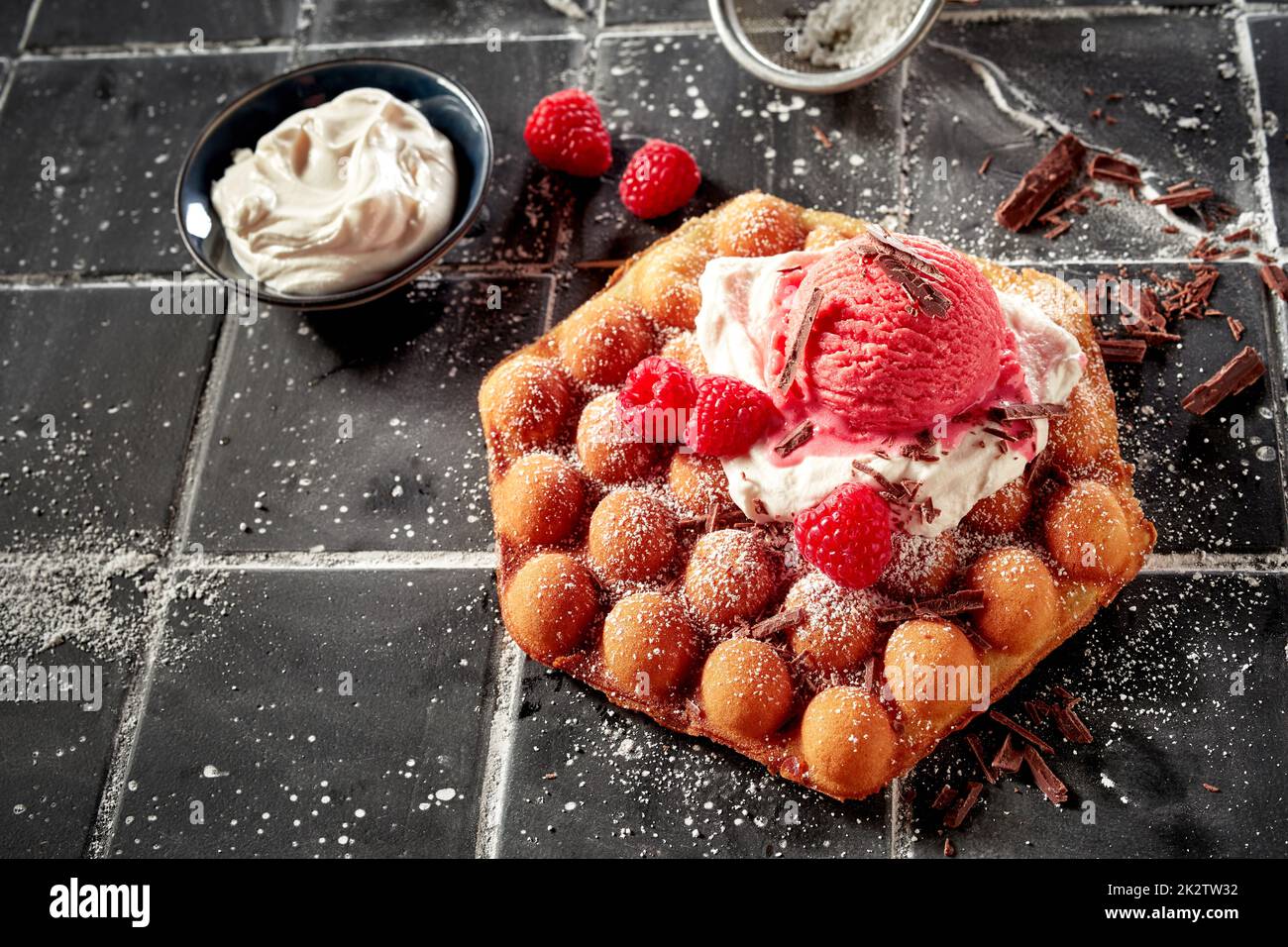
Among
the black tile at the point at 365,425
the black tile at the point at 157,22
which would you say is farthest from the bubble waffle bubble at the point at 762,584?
the black tile at the point at 157,22

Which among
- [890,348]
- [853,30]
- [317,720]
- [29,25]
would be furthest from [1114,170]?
[29,25]

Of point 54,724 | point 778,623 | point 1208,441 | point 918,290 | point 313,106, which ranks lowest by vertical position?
point 54,724

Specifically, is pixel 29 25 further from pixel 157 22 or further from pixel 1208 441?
pixel 1208 441

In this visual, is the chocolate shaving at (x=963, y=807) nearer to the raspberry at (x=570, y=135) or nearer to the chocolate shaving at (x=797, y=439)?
the chocolate shaving at (x=797, y=439)

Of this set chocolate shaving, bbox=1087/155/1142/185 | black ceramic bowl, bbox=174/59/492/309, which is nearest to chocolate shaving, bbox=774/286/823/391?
black ceramic bowl, bbox=174/59/492/309

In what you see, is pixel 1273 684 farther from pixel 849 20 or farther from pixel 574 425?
pixel 849 20
